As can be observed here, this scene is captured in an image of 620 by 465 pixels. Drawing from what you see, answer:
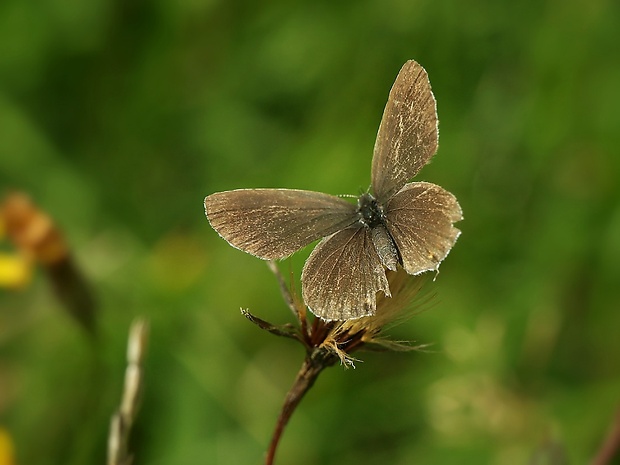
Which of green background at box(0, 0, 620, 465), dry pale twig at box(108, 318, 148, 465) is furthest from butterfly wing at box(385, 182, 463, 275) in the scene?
green background at box(0, 0, 620, 465)

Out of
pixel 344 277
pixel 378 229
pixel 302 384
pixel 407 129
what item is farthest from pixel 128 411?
pixel 407 129

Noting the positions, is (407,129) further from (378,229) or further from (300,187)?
(300,187)

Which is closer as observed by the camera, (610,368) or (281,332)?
(281,332)

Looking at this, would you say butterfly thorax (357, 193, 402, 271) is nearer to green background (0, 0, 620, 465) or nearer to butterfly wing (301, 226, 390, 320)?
butterfly wing (301, 226, 390, 320)

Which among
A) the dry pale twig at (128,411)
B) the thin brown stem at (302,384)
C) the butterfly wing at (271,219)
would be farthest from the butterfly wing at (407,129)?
the dry pale twig at (128,411)

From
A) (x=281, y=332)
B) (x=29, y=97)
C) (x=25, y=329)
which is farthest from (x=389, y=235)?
(x=29, y=97)

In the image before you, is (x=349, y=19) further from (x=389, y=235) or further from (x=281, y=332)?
(x=281, y=332)
